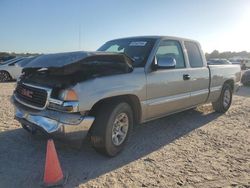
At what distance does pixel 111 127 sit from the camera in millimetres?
4133

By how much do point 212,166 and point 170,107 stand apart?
1550mm

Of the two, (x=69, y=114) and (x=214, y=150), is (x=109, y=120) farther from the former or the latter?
(x=214, y=150)

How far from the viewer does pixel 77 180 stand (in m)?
3.63

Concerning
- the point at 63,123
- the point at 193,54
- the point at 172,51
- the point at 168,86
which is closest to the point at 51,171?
the point at 63,123

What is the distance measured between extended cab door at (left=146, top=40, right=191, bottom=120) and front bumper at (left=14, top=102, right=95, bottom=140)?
4.58 ft

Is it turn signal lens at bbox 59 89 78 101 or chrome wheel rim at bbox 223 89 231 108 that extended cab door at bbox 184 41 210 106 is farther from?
turn signal lens at bbox 59 89 78 101

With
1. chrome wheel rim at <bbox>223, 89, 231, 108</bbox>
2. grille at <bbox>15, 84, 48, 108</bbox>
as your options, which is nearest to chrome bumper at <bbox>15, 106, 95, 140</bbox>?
grille at <bbox>15, 84, 48, 108</bbox>

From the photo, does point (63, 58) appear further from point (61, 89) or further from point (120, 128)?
point (120, 128)

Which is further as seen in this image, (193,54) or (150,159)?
(193,54)

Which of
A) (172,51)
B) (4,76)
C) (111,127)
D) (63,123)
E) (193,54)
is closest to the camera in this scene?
(63,123)

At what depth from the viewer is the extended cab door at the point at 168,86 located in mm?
4929

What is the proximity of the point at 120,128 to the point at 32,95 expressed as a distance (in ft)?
4.63

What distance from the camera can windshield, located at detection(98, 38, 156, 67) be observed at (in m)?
5.01

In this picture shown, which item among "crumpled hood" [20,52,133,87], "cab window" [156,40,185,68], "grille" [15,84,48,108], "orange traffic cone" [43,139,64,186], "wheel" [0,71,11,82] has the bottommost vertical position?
"wheel" [0,71,11,82]
